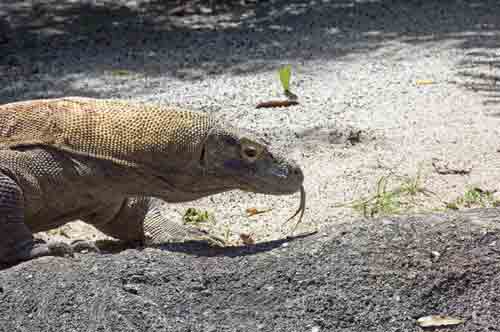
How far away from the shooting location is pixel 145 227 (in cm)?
412

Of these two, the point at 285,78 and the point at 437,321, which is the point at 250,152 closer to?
the point at 437,321

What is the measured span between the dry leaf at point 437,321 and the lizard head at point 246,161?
2.73ft

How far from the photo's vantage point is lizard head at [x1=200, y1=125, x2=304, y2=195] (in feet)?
11.4

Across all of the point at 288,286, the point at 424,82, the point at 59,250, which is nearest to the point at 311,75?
the point at 424,82

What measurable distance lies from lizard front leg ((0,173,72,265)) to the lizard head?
670mm

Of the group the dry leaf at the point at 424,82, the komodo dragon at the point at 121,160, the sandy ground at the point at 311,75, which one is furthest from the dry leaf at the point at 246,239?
the dry leaf at the point at 424,82

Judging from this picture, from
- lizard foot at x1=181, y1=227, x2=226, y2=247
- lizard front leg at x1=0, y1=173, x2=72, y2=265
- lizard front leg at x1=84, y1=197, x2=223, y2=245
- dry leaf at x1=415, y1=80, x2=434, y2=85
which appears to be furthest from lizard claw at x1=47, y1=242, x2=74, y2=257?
dry leaf at x1=415, y1=80, x2=434, y2=85

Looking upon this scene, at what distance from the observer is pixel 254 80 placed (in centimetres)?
686

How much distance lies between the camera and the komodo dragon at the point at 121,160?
136 inches

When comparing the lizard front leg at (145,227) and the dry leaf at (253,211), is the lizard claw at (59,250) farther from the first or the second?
the dry leaf at (253,211)

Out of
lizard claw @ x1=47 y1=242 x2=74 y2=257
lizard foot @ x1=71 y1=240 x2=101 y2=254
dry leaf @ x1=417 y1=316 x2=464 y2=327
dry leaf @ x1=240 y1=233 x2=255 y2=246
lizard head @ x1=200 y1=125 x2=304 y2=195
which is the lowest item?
dry leaf @ x1=240 y1=233 x2=255 y2=246

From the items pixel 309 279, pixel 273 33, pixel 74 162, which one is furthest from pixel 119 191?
pixel 273 33

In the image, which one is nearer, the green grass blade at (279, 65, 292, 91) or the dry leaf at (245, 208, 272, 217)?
the dry leaf at (245, 208, 272, 217)

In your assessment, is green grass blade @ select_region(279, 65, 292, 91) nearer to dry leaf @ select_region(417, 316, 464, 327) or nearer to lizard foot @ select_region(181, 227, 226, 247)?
lizard foot @ select_region(181, 227, 226, 247)
